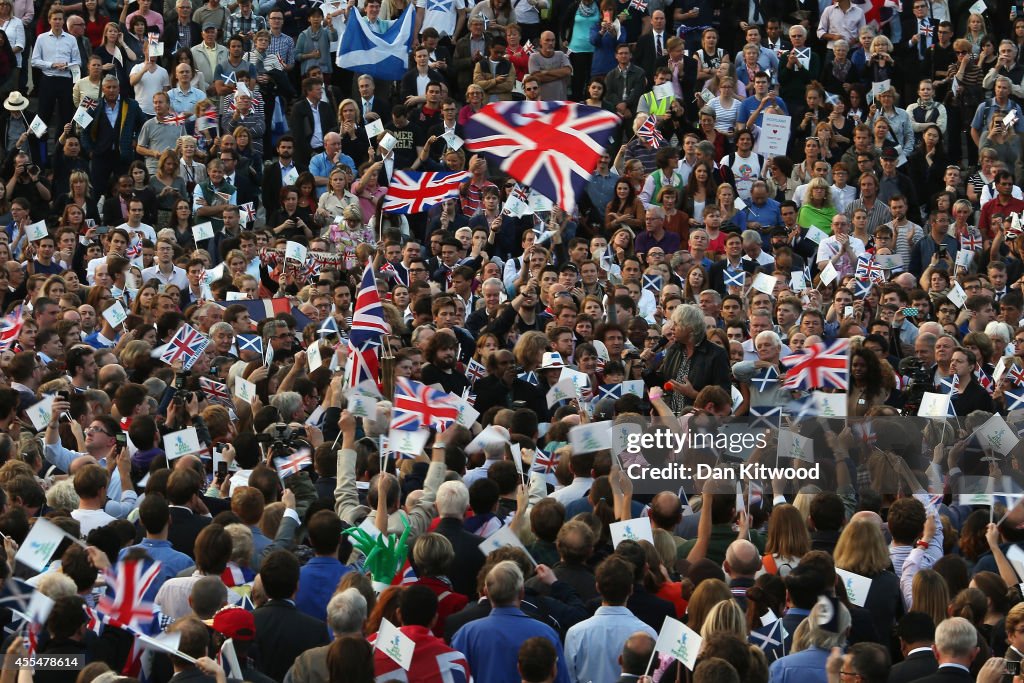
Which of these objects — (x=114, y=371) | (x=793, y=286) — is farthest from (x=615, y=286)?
(x=114, y=371)

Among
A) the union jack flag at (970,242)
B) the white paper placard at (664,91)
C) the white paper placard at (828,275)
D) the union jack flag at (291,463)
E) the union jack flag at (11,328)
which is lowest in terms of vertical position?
the union jack flag at (970,242)

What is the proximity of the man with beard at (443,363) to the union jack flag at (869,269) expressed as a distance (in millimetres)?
5261

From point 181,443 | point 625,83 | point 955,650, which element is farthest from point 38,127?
point 955,650

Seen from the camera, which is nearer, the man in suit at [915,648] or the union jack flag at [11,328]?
the man in suit at [915,648]

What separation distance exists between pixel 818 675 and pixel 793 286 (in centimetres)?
1069

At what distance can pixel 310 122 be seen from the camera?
2281 centimetres

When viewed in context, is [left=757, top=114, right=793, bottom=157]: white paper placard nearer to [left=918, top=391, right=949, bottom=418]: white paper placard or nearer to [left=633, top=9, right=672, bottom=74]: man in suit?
[left=633, top=9, right=672, bottom=74]: man in suit

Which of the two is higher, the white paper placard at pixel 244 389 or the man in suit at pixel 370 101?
the man in suit at pixel 370 101

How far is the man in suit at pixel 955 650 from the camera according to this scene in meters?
7.87

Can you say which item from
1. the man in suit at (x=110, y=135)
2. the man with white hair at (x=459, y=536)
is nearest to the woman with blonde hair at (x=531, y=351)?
the man with white hair at (x=459, y=536)

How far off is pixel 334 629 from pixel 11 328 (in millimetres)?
7763

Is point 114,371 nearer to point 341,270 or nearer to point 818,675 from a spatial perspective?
point 341,270

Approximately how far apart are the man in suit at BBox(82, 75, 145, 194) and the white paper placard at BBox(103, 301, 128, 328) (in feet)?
21.6

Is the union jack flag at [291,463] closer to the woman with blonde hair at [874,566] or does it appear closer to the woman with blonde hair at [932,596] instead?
the woman with blonde hair at [874,566]
